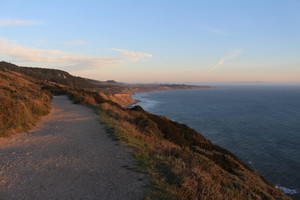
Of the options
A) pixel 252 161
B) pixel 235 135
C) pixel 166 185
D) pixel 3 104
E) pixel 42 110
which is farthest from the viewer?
pixel 235 135

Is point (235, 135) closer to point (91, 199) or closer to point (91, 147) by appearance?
point (91, 147)

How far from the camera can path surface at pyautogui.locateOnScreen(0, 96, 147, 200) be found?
448 centimetres

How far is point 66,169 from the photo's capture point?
572 centimetres

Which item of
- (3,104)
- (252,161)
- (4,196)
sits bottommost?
(252,161)

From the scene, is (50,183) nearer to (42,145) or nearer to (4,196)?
(4,196)

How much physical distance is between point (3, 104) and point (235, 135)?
94.3ft

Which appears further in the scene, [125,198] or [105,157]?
[105,157]

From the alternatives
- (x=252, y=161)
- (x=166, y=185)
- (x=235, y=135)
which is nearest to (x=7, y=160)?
(x=166, y=185)

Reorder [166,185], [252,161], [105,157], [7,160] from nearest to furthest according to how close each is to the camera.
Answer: [166,185], [7,160], [105,157], [252,161]

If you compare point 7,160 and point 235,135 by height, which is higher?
point 7,160

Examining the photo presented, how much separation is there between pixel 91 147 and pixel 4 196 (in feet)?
12.1

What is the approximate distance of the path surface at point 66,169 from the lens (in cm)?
448

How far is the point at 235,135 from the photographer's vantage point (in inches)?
1133

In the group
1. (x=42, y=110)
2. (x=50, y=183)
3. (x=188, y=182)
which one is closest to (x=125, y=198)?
(x=188, y=182)
